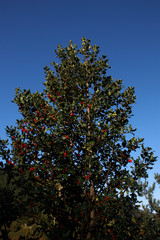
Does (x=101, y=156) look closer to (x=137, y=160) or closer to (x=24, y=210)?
(x=137, y=160)

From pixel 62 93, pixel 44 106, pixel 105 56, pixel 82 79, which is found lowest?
pixel 44 106

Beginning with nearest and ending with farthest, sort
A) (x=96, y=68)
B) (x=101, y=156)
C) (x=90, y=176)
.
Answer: (x=90, y=176) < (x=101, y=156) < (x=96, y=68)

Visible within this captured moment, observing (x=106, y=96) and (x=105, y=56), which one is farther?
(x=105, y=56)

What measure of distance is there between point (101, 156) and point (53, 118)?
2.57 meters

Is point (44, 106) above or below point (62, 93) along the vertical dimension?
below

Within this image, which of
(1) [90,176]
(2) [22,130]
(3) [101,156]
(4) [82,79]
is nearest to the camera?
A: (1) [90,176]

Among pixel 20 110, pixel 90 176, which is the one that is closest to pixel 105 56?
pixel 20 110

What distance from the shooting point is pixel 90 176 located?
18.0 ft

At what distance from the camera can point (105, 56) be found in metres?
9.85

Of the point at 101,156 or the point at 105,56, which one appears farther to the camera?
the point at 105,56

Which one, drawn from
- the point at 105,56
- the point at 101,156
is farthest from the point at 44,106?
the point at 105,56

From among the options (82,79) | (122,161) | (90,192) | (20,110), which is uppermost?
(82,79)

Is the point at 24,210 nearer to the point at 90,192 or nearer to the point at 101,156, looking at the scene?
the point at 90,192

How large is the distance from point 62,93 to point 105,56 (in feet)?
11.9
